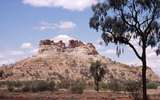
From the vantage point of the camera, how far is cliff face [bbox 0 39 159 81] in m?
159

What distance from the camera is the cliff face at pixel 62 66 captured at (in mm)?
159375

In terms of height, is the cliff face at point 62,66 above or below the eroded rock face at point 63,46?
below

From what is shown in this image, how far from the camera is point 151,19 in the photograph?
A: 121ft

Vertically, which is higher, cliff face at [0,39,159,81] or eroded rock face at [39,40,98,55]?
eroded rock face at [39,40,98,55]

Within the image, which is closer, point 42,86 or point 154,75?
point 42,86

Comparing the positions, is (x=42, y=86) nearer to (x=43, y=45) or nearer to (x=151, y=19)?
(x=151, y=19)

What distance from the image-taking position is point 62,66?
167000 millimetres

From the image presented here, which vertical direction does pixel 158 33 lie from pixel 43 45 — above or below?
below

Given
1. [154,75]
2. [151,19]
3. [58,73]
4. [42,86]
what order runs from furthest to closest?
[154,75] < [58,73] < [42,86] < [151,19]

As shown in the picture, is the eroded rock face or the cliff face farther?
the eroded rock face

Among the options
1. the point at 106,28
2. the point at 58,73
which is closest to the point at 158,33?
the point at 106,28

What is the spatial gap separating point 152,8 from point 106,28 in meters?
3.99

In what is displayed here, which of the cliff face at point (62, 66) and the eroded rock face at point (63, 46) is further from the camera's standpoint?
the eroded rock face at point (63, 46)

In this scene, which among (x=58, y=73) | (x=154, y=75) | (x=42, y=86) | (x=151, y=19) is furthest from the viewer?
(x=154, y=75)
